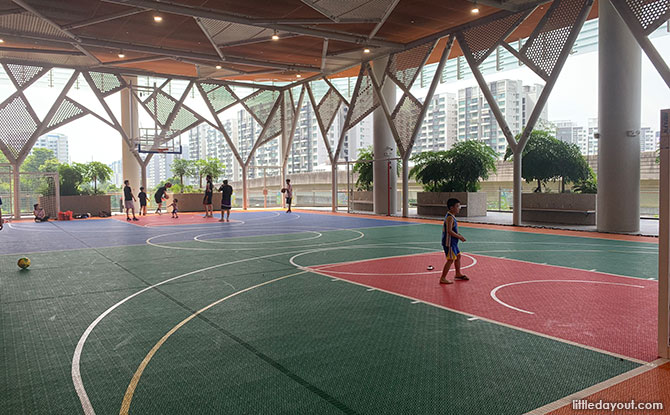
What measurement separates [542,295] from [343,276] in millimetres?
2810

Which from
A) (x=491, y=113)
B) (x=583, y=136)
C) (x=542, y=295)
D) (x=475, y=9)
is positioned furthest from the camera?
(x=491, y=113)

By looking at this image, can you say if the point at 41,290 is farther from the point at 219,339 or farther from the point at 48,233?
the point at 48,233

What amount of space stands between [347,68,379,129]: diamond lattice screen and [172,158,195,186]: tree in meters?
12.6

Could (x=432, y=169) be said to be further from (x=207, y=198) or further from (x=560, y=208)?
(x=207, y=198)

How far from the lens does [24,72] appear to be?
835 inches

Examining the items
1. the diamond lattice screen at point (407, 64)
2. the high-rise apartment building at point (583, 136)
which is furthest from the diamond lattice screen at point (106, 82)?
the high-rise apartment building at point (583, 136)

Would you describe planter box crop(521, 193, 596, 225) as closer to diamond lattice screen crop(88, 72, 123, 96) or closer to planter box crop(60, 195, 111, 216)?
planter box crop(60, 195, 111, 216)

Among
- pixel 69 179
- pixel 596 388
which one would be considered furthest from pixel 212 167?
pixel 596 388

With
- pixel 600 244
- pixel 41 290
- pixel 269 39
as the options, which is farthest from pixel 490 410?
pixel 269 39

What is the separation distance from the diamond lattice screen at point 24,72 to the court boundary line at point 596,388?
2440 cm

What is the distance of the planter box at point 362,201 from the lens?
23.4 meters

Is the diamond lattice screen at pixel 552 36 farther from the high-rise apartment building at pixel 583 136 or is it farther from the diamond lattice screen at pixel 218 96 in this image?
the diamond lattice screen at pixel 218 96

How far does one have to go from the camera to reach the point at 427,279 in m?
7.03

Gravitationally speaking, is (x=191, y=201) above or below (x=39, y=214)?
above
